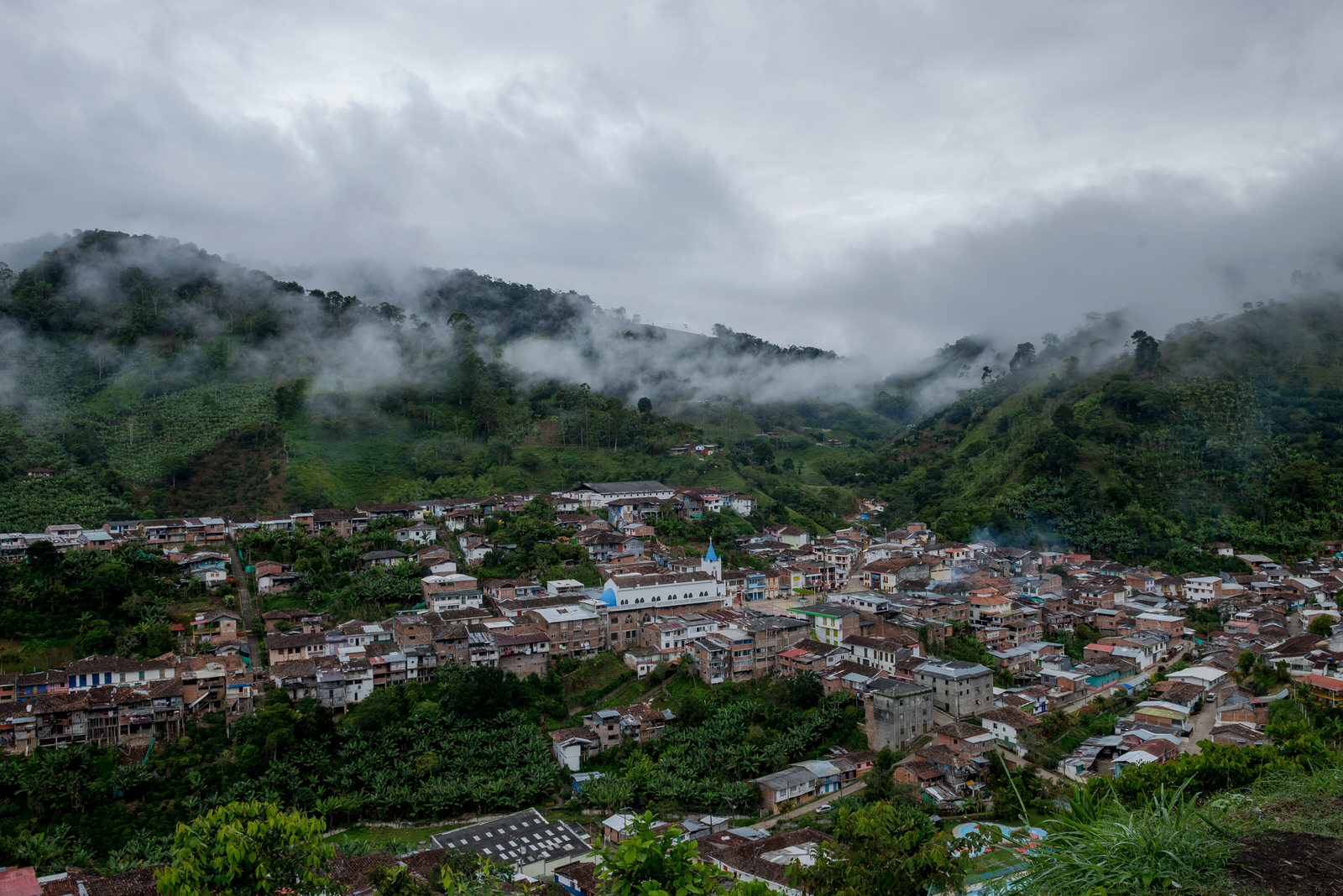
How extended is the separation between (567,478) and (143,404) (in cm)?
1958

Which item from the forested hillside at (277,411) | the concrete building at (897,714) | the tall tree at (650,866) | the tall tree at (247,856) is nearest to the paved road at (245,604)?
the forested hillside at (277,411)

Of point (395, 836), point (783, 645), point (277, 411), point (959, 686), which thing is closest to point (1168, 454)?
point (959, 686)

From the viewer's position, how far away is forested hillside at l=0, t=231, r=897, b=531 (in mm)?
32906

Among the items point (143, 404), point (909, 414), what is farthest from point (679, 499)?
point (909, 414)

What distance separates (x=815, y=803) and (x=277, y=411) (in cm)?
3091

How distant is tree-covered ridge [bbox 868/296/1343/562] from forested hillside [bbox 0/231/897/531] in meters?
7.36

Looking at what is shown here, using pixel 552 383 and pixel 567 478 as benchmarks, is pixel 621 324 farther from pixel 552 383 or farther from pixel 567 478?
pixel 567 478

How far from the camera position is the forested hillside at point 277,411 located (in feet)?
108

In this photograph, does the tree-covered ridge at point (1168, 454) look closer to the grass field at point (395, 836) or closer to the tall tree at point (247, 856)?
the grass field at point (395, 836)

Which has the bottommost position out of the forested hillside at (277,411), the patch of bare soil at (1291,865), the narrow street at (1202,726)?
the narrow street at (1202,726)

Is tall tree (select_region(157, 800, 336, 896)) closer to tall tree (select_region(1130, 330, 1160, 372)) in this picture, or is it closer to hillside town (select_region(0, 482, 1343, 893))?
hillside town (select_region(0, 482, 1343, 893))

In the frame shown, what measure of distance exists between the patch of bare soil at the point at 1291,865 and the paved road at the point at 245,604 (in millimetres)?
22151

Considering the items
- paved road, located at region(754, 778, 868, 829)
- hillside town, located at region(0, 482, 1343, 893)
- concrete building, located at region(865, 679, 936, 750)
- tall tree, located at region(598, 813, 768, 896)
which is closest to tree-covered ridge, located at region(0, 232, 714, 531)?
hillside town, located at region(0, 482, 1343, 893)

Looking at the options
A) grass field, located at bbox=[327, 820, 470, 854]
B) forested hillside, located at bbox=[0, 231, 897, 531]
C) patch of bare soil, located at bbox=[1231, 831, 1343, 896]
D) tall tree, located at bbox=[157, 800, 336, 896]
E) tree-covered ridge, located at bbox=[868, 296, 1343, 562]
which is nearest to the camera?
patch of bare soil, located at bbox=[1231, 831, 1343, 896]
